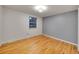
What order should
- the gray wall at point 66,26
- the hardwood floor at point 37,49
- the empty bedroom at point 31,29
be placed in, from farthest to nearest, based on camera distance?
the gray wall at point 66,26 → the empty bedroom at point 31,29 → the hardwood floor at point 37,49

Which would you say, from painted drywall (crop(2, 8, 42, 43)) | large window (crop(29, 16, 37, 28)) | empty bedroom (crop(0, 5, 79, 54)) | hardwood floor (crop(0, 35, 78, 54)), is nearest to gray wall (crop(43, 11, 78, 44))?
empty bedroom (crop(0, 5, 79, 54))

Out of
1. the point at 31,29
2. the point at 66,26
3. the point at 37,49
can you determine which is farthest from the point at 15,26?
the point at 66,26

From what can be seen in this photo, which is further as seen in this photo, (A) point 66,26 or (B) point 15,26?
(B) point 15,26

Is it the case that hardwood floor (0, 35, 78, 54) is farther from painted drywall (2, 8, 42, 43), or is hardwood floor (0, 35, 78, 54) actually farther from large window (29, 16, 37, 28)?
large window (29, 16, 37, 28)

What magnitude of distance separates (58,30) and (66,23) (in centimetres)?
82

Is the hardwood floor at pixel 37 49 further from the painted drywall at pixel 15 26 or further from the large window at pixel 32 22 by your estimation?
the large window at pixel 32 22

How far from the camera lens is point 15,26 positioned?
173 inches

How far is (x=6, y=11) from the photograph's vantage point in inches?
149

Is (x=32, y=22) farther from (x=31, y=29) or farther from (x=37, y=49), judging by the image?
(x=37, y=49)

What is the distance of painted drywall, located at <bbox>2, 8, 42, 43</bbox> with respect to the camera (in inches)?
150

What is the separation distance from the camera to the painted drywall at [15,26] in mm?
3809

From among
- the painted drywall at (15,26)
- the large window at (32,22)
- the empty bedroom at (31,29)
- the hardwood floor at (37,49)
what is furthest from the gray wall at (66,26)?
the painted drywall at (15,26)
